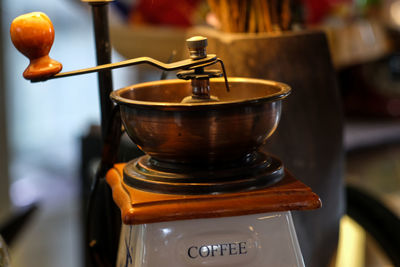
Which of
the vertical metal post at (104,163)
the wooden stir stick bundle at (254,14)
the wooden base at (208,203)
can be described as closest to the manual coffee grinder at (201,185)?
the wooden base at (208,203)

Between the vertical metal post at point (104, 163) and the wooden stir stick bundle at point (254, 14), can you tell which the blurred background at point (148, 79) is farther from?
the vertical metal post at point (104, 163)

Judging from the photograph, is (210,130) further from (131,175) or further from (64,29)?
(64,29)

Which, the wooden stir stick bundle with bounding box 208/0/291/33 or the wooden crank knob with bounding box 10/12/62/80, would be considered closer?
the wooden crank knob with bounding box 10/12/62/80

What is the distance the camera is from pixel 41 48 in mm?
580

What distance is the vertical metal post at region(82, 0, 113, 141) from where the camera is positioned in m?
0.74

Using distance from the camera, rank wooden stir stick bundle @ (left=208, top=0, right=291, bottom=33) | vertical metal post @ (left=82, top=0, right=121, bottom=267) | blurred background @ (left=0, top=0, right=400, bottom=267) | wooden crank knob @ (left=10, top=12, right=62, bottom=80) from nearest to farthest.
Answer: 1. wooden crank knob @ (left=10, top=12, right=62, bottom=80)
2. vertical metal post @ (left=82, top=0, right=121, bottom=267)
3. wooden stir stick bundle @ (left=208, top=0, right=291, bottom=33)
4. blurred background @ (left=0, top=0, right=400, bottom=267)

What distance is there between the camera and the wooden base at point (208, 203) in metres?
0.56

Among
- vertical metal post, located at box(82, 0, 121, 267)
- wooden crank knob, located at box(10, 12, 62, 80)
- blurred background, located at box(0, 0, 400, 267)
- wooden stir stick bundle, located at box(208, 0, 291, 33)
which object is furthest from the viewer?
blurred background, located at box(0, 0, 400, 267)

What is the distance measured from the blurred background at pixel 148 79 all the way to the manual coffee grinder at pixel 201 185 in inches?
14.6

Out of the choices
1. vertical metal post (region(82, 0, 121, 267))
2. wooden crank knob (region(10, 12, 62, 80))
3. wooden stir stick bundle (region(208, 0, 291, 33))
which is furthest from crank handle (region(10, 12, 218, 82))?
wooden stir stick bundle (region(208, 0, 291, 33))

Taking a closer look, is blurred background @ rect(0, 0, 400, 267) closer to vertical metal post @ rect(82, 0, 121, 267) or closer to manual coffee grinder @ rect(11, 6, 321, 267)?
vertical metal post @ rect(82, 0, 121, 267)

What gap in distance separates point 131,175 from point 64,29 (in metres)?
3.60

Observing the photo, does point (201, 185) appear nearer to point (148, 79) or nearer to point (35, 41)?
point (35, 41)

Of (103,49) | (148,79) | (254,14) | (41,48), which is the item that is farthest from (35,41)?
(148,79)
